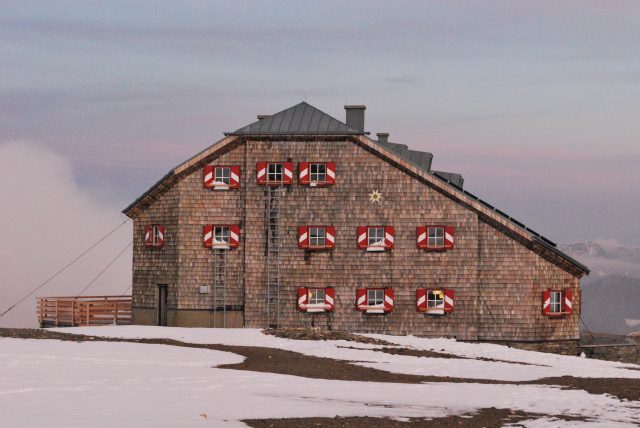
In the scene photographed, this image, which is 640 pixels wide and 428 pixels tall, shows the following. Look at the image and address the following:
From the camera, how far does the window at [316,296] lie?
43000 millimetres

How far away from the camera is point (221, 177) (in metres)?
43.9

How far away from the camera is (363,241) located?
1687 inches

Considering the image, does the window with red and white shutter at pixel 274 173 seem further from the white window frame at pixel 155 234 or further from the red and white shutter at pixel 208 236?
the white window frame at pixel 155 234

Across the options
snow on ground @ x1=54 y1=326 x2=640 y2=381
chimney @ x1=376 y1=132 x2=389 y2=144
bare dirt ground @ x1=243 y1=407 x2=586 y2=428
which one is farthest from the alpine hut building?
bare dirt ground @ x1=243 y1=407 x2=586 y2=428

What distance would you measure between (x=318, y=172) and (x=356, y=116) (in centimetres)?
410

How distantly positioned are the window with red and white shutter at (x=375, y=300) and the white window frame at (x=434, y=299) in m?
1.50

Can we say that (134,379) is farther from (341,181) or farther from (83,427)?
(341,181)

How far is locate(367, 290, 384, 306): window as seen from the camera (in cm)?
4281

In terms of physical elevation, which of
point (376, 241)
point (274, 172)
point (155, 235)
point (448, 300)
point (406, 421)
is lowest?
point (406, 421)

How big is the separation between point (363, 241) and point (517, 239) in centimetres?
624

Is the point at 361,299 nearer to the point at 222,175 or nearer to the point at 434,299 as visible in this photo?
the point at 434,299

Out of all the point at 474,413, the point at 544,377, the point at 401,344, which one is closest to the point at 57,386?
the point at 474,413

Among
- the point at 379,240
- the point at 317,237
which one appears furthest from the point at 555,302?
the point at 317,237

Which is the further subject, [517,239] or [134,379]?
[517,239]
